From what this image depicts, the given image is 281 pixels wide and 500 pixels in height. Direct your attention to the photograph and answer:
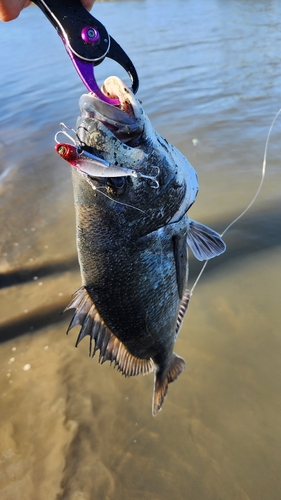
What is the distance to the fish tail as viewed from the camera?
231 centimetres

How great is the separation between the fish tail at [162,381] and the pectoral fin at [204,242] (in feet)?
2.69

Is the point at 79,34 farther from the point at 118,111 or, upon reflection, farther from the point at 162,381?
the point at 162,381

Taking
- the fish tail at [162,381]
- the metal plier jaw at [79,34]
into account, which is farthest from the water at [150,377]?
the metal plier jaw at [79,34]

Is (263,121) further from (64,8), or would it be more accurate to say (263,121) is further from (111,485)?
(111,485)

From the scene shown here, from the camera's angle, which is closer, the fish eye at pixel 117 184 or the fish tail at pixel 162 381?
the fish eye at pixel 117 184

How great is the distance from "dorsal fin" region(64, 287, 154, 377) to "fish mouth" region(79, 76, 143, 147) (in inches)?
32.6

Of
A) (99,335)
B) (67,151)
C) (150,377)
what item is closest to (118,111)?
(67,151)

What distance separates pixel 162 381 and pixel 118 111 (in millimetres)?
1826

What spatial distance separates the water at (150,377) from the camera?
2.28 meters

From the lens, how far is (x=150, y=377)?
Result: 281 centimetres

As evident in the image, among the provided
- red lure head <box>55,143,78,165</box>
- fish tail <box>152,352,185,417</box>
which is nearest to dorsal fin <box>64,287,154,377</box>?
fish tail <box>152,352,185,417</box>

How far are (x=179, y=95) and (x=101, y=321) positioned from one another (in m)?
7.53

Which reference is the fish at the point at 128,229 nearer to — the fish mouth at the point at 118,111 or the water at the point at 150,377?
the fish mouth at the point at 118,111

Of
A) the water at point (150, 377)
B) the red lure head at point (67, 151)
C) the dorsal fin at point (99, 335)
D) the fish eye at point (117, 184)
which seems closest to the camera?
the red lure head at point (67, 151)
